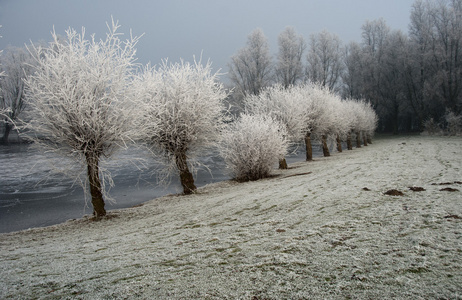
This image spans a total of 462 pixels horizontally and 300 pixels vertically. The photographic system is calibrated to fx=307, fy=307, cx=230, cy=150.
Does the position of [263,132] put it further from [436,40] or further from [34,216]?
[436,40]

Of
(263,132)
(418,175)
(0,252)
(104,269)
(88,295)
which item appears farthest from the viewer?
(263,132)

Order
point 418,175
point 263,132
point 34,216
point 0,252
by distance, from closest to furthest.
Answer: point 0,252 → point 418,175 → point 34,216 → point 263,132

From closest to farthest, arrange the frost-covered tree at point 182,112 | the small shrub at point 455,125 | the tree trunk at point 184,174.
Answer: the frost-covered tree at point 182,112 < the tree trunk at point 184,174 < the small shrub at point 455,125

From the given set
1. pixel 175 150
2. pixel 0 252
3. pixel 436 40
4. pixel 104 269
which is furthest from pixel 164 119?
pixel 436 40

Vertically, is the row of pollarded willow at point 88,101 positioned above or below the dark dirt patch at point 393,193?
above

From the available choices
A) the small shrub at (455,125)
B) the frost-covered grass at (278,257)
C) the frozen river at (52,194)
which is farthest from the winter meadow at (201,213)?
the small shrub at (455,125)

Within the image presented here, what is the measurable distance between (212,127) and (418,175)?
25.0ft

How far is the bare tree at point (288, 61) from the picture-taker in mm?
48969

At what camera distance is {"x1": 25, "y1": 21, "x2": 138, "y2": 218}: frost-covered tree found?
8555 millimetres

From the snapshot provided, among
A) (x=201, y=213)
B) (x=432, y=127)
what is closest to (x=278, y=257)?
(x=201, y=213)

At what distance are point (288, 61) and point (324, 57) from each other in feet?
29.7

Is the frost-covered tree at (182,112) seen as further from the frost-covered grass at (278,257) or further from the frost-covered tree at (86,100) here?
the frost-covered grass at (278,257)

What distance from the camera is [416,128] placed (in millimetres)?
50594

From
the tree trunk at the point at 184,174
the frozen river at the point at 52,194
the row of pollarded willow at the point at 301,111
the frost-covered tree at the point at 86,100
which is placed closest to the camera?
the frost-covered tree at the point at 86,100
